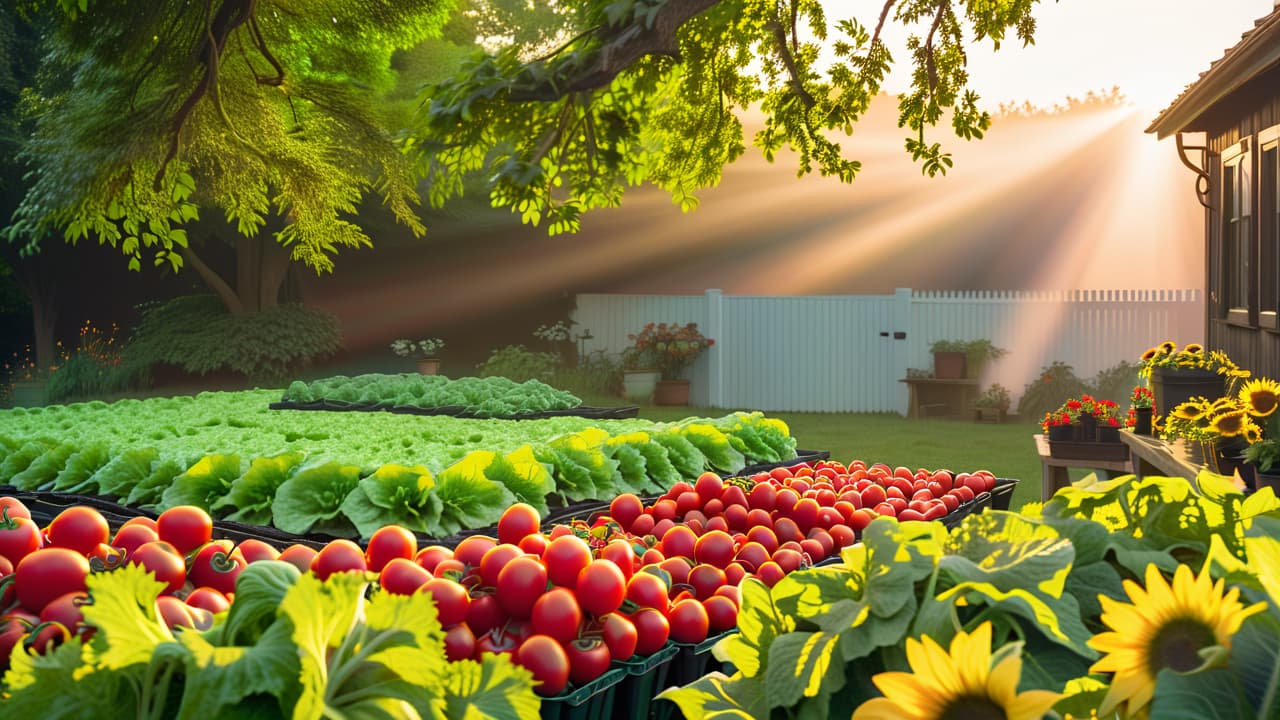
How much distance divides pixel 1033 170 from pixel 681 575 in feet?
79.5

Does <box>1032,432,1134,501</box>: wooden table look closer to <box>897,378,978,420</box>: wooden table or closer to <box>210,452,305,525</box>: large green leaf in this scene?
<box>210,452,305,525</box>: large green leaf

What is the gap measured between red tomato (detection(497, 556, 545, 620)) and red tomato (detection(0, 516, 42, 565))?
0.82 m

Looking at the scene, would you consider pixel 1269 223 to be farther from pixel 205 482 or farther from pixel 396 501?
pixel 205 482

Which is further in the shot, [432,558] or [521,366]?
[521,366]

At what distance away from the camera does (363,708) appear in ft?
3.14

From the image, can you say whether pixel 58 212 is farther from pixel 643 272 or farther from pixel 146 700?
pixel 643 272

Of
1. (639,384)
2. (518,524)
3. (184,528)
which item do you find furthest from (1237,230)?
(639,384)

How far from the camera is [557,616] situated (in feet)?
6.13

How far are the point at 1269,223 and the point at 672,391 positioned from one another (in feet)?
32.8

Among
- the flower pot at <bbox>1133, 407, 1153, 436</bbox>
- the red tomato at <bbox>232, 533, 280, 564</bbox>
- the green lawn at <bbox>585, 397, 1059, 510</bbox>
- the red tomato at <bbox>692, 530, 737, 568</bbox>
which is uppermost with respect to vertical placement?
the red tomato at <bbox>232, 533, 280, 564</bbox>

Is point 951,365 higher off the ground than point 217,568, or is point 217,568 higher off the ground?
point 217,568

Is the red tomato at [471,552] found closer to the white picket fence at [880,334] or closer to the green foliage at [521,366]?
the white picket fence at [880,334]

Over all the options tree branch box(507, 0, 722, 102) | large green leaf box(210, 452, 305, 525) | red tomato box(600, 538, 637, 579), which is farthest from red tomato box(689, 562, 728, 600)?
tree branch box(507, 0, 722, 102)

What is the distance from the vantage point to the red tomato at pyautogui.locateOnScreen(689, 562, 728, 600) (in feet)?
8.11
